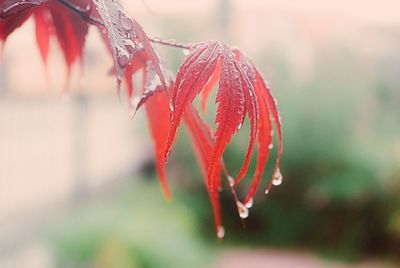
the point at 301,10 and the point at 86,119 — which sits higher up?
the point at 301,10

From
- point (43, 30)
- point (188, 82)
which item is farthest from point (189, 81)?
point (43, 30)

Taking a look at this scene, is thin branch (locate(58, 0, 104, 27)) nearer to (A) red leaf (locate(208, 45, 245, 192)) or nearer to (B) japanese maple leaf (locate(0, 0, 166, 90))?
(B) japanese maple leaf (locate(0, 0, 166, 90))

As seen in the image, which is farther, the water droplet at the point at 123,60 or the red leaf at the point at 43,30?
the red leaf at the point at 43,30

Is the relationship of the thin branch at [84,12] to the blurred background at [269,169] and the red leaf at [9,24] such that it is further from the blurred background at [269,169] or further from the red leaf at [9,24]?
the blurred background at [269,169]

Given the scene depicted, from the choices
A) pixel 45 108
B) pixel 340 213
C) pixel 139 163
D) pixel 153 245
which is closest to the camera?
pixel 153 245

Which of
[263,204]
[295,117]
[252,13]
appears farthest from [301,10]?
[263,204]

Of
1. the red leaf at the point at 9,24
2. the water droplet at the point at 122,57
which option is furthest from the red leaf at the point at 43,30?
the water droplet at the point at 122,57

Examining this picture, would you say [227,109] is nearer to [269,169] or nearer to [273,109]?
[273,109]

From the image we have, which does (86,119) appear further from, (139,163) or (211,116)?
(211,116)
